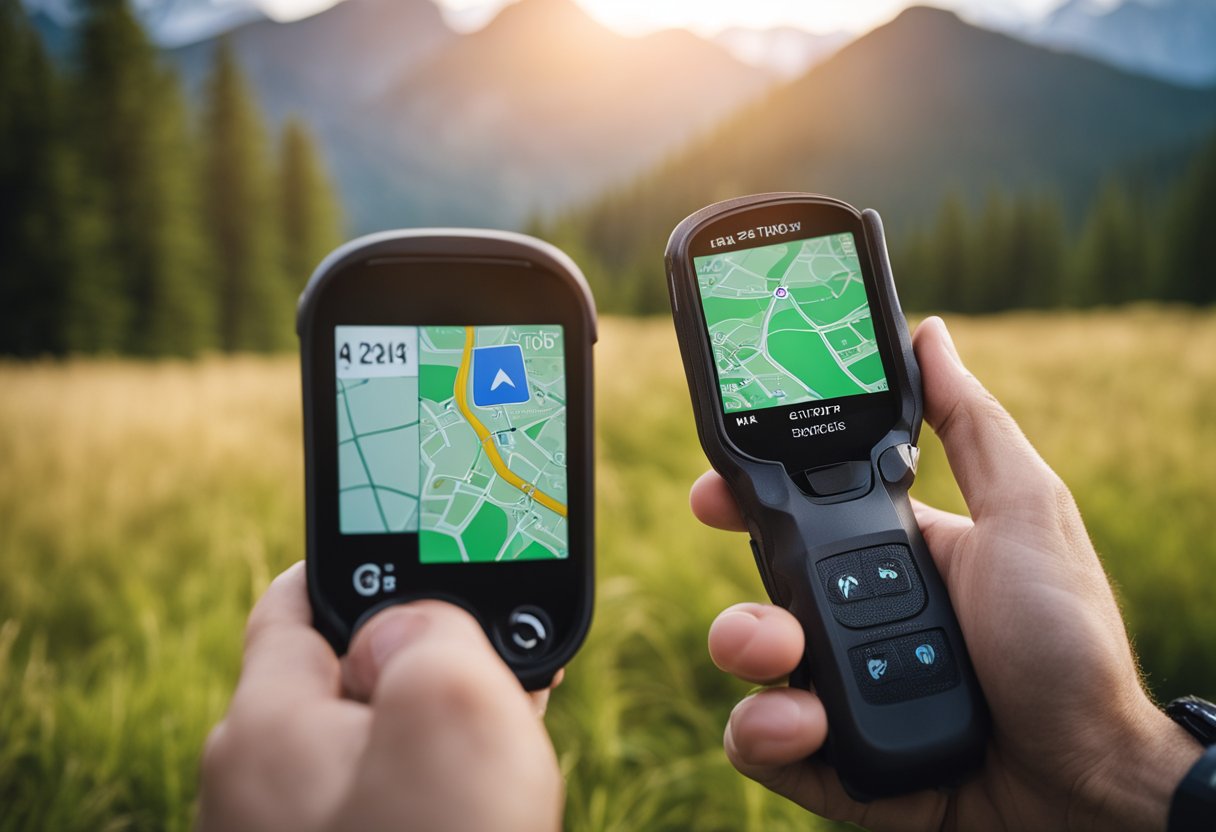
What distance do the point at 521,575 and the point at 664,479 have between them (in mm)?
2843

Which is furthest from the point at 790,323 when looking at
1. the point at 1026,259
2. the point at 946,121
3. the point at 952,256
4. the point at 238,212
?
the point at 946,121

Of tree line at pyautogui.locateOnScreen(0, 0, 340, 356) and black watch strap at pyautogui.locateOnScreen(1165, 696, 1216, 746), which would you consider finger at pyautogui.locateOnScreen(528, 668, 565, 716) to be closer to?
black watch strap at pyautogui.locateOnScreen(1165, 696, 1216, 746)

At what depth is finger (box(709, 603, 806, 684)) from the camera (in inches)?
54.2

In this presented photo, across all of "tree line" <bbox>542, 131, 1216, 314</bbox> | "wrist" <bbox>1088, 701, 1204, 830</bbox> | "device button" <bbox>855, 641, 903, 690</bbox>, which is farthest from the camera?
"tree line" <bbox>542, 131, 1216, 314</bbox>

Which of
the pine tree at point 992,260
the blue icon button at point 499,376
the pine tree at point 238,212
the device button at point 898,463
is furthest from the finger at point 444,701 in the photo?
the pine tree at point 992,260

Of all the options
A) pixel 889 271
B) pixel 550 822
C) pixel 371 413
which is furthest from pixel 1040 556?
pixel 371 413

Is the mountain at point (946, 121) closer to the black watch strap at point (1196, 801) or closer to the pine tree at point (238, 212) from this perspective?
the pine tree at point (238, 212)

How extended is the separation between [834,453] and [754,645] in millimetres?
530

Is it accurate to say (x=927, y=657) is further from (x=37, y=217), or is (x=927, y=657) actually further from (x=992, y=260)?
(x=992, y=260)

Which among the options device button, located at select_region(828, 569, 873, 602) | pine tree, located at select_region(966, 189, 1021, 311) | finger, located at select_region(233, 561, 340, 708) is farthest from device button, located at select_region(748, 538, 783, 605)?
pine tree, located at select_region(966, 189, 1021, 311)

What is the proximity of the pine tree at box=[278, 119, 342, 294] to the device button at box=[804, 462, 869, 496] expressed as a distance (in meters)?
25.7

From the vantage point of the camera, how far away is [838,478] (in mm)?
1699

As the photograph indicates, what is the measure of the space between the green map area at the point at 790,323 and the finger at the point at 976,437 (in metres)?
0.12

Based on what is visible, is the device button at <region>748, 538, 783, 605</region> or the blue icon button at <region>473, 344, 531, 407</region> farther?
the device button at <region>748, 538, 783, 605</region>
